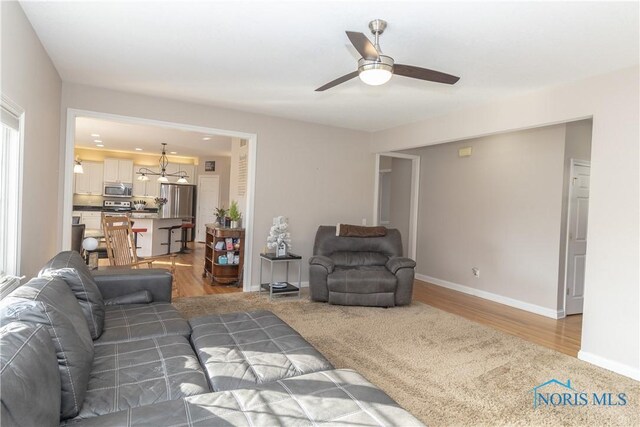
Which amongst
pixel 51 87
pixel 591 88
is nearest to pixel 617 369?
pixel 591 88

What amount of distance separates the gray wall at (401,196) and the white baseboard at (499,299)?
818 mm

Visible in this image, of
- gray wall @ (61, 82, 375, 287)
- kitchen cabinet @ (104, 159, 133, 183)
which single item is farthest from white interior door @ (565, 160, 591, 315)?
kitchen cabinet @ (104, 159, 133, 183)

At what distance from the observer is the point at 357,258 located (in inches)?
205

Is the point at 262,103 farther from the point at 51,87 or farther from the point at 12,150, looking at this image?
the point at 12,150

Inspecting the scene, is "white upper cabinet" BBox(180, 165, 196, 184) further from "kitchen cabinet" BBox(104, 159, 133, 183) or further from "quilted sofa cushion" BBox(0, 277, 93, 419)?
"quilted sofa cushion" BBox(0, 277, 93, 419)

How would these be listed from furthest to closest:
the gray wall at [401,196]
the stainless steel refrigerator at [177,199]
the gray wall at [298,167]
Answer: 1. the stainless steel refrigerator at [177,199]
2. the gray wall at [401,196]
3. the gray wall at [298,167]

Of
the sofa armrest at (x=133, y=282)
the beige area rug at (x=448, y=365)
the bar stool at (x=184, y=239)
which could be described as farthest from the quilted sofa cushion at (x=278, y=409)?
the bar stool at (x=184, y=239)

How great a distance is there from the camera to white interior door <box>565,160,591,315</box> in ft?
15.3

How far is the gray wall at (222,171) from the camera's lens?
10594 mm

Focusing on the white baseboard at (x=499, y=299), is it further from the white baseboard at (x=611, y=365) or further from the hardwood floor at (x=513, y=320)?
the white baseboard at (x=611, y=365)

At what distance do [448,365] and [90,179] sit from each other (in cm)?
978

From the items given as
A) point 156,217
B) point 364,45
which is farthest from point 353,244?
point 156,217

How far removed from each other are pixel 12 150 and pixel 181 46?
141 cm

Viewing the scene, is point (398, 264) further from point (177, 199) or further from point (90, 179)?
point (90, 179)
